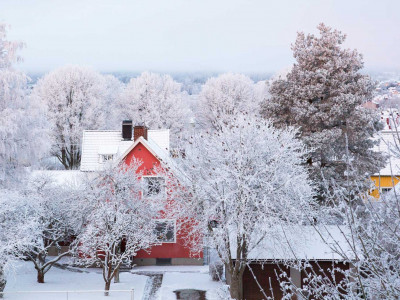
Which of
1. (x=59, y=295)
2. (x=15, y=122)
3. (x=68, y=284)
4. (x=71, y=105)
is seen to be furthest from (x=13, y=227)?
(x=71, y=105)

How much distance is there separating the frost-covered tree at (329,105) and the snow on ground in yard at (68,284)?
38.2 feet

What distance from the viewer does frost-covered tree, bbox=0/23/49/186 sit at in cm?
2322

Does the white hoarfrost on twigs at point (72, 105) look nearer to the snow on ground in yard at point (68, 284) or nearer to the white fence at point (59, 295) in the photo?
the snow on ground in yard at point (68, 284)

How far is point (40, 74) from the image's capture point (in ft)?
212

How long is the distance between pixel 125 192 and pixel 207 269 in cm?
665

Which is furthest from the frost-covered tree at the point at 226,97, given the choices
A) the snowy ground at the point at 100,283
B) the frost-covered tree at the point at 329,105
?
the snowy ground at the point at 100,283

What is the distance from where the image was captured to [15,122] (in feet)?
76.4

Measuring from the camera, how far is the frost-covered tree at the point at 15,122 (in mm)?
23219

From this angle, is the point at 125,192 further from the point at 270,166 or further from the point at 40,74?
the point at 40,74

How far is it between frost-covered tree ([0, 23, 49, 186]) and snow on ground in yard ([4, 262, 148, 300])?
5.03 meters

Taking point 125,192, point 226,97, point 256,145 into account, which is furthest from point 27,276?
point 226,97

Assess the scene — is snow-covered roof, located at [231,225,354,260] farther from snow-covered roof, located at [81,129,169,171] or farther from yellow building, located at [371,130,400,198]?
snow-covered roof, located at [81,129,169,171]

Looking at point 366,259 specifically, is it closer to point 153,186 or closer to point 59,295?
point 59,295

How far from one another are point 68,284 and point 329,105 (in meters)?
17.3
